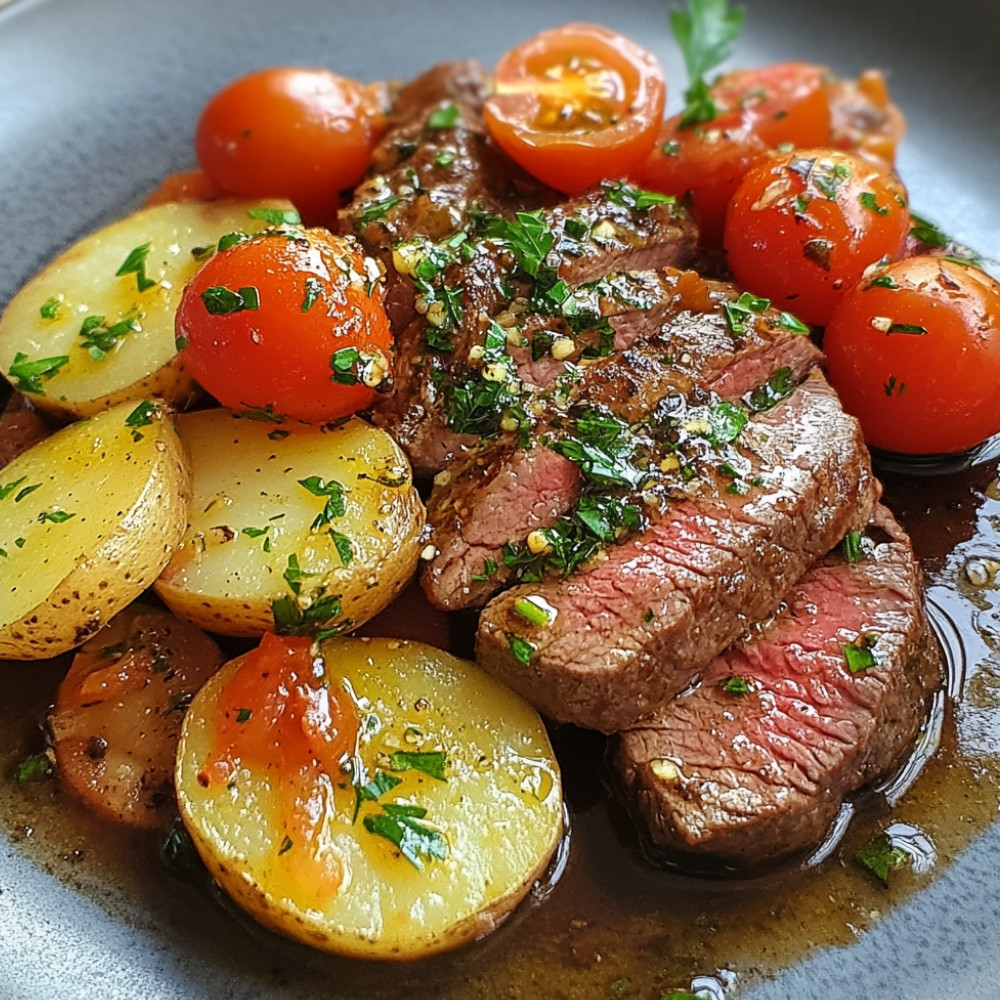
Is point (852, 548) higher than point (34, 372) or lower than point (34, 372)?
lower

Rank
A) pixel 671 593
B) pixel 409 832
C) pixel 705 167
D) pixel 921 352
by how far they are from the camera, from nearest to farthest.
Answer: pixel 409 832, pixel 671 593, pixel 921 352, pixel 705 167

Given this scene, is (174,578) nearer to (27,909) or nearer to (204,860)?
(204,860)

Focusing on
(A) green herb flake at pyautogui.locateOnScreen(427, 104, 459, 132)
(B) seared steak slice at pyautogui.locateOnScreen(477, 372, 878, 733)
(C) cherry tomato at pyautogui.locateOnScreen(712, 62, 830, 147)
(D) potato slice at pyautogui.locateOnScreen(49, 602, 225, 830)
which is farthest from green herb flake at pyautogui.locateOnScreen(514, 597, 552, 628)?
(C) cherry tomato at pyautogui.locateOnScreen(712, 62, 830, 147)

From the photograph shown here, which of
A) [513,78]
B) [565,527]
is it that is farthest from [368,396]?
[513,78]

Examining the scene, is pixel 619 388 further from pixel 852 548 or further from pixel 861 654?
pixel 861 654

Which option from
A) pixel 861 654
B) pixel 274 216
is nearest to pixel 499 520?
pixel 861 654

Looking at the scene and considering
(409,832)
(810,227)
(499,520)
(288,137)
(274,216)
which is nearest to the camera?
(409,832)

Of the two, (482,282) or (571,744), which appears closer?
(571,744)

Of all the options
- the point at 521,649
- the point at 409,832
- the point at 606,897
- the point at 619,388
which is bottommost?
the point at 606,897
